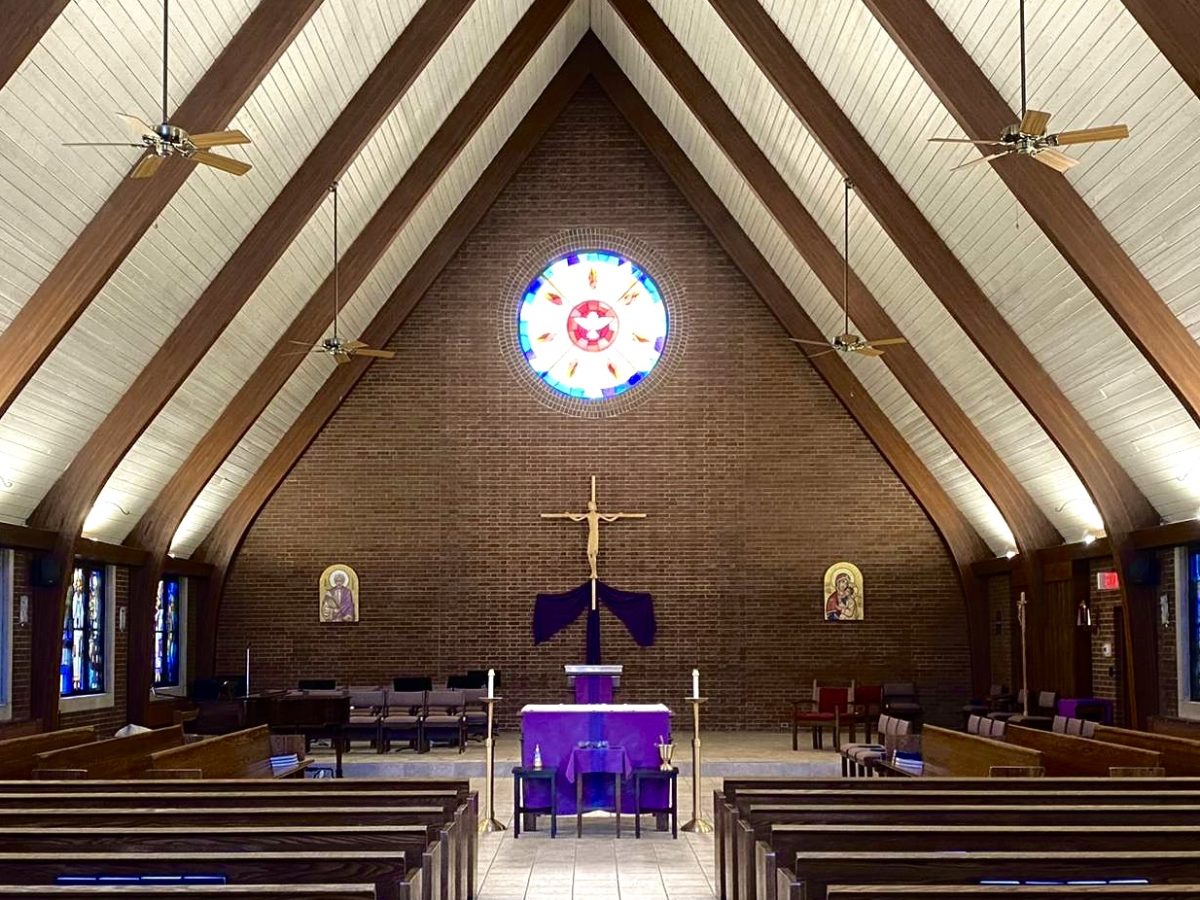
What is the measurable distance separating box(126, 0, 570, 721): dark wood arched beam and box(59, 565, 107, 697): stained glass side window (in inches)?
16.1

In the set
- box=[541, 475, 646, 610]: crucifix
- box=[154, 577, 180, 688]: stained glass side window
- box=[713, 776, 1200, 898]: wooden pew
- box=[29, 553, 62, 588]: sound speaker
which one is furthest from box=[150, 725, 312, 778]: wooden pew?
box=[541, 475, 646, 610]: crucifix

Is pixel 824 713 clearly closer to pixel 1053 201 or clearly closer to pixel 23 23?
pixel 1053 201

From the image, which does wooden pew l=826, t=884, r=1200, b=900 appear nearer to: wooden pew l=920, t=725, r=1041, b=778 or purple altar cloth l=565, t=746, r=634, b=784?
wooden pew l=920, t=725, r=1041, b=778

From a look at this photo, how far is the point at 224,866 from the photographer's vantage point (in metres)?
4.55

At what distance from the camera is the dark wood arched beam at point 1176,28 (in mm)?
7598

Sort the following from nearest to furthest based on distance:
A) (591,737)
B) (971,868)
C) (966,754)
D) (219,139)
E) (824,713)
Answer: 1. (971,868)
2. (219,139)
3. (966,754)
4. (591,737)
5. (824,713)

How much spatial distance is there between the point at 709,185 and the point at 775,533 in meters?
4.30

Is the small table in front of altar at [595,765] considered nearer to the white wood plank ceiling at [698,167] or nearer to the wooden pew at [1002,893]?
the white wood plank ceiling at [698,167]

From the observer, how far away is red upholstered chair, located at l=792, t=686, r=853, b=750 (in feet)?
50.1

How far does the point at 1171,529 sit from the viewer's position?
12016 millimetres

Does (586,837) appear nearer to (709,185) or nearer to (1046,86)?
(1046,86)

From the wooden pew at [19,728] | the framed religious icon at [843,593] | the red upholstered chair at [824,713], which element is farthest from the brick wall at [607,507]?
the wooden pew at [19,728]

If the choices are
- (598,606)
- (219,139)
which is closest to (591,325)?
(598,606)

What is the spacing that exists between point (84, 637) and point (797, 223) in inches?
322
